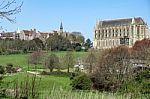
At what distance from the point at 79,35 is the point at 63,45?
98.0 feet

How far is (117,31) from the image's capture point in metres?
126

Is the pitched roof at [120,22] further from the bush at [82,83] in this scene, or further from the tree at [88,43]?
the bush at [82,83]

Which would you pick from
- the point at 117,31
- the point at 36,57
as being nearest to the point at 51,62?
the point at 36,57

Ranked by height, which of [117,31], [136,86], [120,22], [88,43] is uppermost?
[120,22]

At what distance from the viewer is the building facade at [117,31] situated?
12069cm

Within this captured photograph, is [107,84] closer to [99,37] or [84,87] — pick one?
[84,87]

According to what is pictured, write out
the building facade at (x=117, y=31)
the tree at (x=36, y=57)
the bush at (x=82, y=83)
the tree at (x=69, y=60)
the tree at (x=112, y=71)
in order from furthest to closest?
the building facade at (x=117, y=31)
the tree at (x=36, y=57)
the tree at (x=69, y=60)
the bush at (x=82, y=83)
the tree at (x=112, y=71)

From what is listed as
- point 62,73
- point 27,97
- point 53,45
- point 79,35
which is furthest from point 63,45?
point 27,97

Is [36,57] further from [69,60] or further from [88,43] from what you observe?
[88,43]

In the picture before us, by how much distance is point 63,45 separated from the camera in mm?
100125

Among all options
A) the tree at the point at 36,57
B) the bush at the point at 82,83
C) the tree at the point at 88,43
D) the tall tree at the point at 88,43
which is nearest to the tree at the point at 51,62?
the tree at the point at 36,57

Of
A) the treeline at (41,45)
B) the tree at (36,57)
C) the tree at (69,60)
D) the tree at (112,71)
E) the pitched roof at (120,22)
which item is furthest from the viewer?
the pitched roof at (120,22)

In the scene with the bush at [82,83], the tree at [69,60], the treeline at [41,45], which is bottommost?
the bush at [82,83]

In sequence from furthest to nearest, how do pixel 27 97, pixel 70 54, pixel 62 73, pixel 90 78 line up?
pixel 70 54 < pixel 62 73 < pixel 90 78 < pixel 27 97
